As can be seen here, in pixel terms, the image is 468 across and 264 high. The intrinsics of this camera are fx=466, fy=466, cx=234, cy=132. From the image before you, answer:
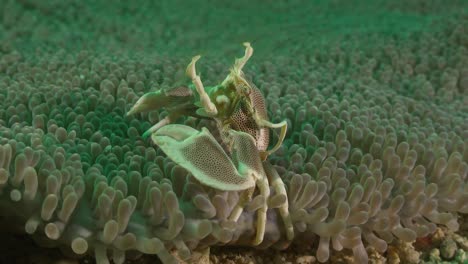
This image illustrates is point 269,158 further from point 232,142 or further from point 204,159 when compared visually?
point 204,159

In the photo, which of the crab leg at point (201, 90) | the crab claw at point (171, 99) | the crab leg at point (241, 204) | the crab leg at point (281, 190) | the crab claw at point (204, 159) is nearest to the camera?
the crab claw at point (204, 159)

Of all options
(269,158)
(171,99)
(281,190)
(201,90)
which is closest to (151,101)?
(171,99)

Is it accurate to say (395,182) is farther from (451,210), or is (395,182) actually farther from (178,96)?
(178,96)

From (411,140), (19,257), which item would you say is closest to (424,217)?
(411,140)

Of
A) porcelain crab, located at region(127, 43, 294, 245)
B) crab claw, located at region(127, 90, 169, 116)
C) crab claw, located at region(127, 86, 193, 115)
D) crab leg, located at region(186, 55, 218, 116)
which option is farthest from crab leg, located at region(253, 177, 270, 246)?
crab claw, located at region(127, 90, 169, 116)

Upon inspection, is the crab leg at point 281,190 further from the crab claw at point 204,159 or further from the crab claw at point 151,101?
the crab claw at point 151,101

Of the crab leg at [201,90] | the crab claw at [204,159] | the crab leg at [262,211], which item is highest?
the crab leg at [201,90]

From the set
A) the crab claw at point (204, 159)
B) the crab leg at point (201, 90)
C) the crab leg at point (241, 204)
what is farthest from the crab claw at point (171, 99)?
the crab leg at point (241, 204)

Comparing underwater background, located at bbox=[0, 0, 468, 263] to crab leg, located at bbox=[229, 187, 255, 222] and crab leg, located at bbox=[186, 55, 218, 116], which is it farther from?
crab leg, located at bbox=[186, 55, 218, 116]
